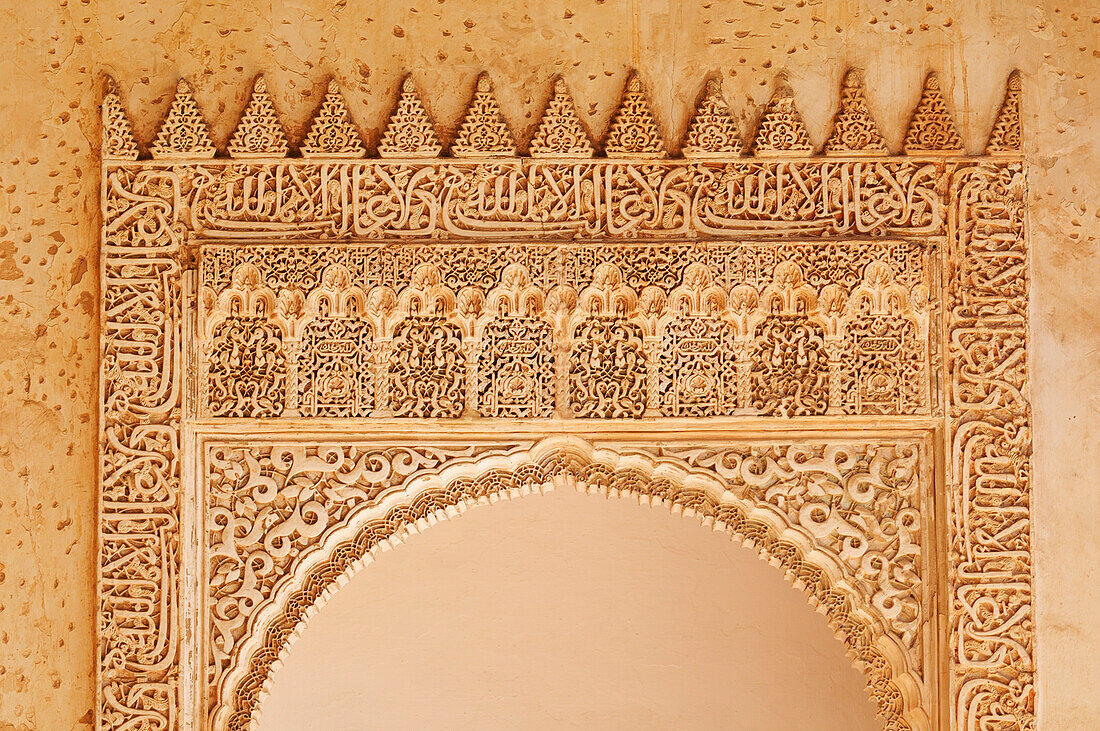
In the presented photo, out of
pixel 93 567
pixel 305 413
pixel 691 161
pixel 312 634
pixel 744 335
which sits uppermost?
pixel 691 161

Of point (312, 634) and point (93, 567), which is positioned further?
point (312, 634)

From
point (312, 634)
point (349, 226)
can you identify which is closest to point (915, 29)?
point (349, 226)

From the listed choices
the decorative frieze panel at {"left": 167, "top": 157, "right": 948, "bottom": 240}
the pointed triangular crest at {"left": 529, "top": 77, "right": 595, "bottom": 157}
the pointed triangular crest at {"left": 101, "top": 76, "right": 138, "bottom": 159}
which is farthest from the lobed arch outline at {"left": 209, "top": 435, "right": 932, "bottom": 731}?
the pointed triangular crest at {"left": 101, "top": 76, "right": 138, "bottom": 159}

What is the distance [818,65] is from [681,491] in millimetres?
1442

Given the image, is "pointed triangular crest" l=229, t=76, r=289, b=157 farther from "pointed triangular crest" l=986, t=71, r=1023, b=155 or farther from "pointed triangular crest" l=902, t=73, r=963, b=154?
"pointed triangular crest" l=986, t=71, r=1023, b=155

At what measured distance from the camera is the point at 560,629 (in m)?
5.28

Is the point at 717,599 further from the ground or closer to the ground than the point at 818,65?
closer to the ground

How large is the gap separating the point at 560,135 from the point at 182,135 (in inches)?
46.9

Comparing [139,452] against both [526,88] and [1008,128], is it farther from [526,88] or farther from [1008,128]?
[1008,128]

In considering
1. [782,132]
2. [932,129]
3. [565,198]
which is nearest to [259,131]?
[565,198]

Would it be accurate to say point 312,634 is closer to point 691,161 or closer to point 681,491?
point 681,491

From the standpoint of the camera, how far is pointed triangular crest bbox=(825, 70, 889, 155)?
3.57 m

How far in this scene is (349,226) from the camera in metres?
3.53

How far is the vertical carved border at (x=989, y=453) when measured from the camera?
3.43 metres
